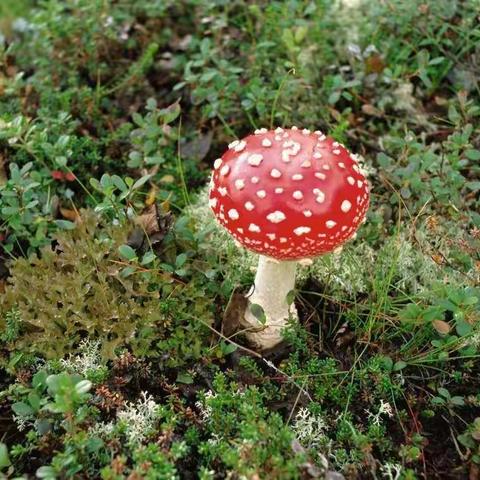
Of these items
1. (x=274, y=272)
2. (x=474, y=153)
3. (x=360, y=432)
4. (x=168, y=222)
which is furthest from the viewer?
(x=474, y=153)

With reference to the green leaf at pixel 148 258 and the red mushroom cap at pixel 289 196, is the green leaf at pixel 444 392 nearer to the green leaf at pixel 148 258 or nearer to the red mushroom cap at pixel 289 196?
the red mushroom cap at pixel 289 196

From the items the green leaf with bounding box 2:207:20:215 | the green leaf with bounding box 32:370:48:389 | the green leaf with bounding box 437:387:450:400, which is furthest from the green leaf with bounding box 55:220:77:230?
the green leaf with bounding box 437:387:450:400

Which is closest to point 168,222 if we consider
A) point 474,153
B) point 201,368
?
point 201,368

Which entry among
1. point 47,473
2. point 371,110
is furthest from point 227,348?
point 371,110

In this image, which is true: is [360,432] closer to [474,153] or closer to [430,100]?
[474,153]

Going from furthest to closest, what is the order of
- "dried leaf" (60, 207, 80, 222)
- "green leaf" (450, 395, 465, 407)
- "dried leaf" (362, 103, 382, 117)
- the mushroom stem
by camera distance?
"dried leaf" (362, 103, 382, 117) < "dried leaf" (60, 207, 80, 222) < the mushroom stem < "green leaf" (450, 395, 465, 407)

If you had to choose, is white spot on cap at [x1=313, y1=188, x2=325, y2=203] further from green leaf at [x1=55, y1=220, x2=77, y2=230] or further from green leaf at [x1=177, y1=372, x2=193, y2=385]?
green leaf at [x1=55, y1=220, x2=77, y2=230]
